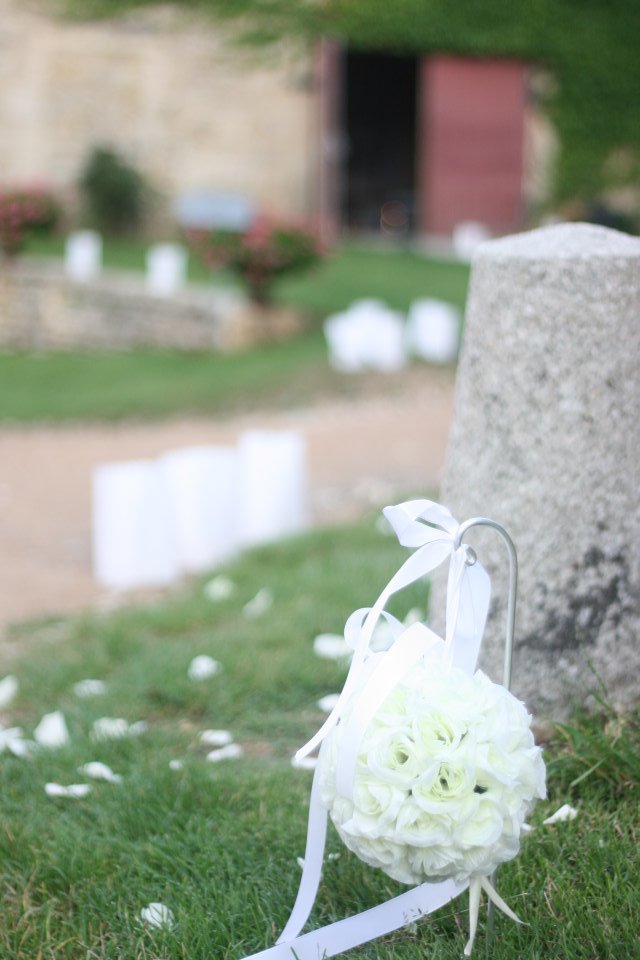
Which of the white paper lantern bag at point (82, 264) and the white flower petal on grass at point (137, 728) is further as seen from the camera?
the white paper lantern bag at point (82, 264)

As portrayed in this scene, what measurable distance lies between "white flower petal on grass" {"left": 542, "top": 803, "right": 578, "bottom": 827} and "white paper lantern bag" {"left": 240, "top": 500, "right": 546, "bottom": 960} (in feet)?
1.38

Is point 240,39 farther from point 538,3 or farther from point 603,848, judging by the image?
point 603,848

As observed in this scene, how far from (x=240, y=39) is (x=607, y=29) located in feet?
17.2

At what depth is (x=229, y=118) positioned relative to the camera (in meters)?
16.5

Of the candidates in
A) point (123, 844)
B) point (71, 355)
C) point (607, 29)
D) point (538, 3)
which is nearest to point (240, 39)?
point (538, 3)

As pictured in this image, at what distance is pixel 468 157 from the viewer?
55.6 feet

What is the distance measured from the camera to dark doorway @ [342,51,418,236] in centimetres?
1966

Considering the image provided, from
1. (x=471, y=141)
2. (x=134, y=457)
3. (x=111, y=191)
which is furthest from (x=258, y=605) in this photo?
(x=471, y=141)

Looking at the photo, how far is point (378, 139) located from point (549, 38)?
4.12 meters

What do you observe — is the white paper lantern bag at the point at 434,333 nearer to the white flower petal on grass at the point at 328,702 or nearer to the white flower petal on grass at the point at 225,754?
the white flower petal on grass at the point at 328,702

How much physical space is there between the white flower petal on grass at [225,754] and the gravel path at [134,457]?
1.88 meters

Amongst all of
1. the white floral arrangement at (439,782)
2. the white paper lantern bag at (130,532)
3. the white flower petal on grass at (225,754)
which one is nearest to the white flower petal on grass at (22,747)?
the white flower petal on grass at (225,754)

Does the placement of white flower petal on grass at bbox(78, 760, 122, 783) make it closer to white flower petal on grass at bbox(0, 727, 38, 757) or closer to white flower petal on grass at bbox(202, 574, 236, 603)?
white flower petal on grass at bbox(0, 727, 38, 757)

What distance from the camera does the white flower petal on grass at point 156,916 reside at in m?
1.96
